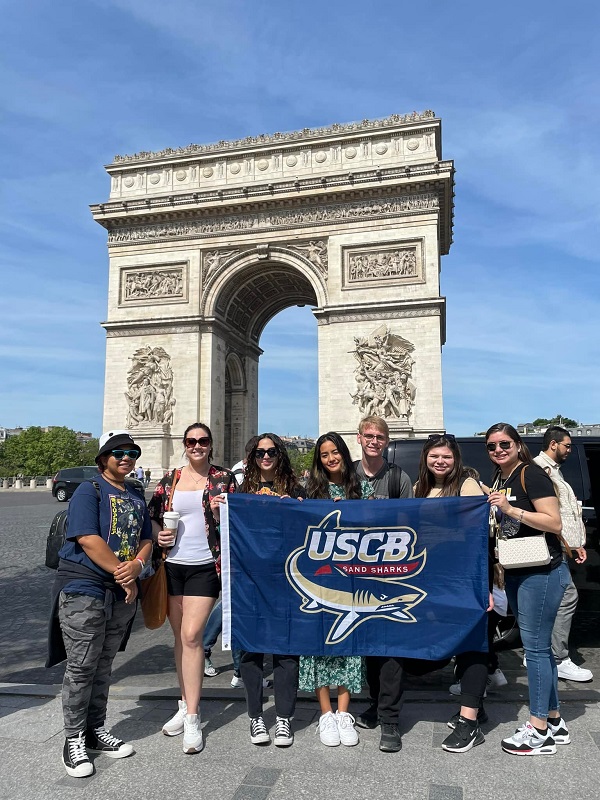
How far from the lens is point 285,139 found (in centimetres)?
2520

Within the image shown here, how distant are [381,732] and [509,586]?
114 cm

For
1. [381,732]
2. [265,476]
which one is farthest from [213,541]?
[381,732]

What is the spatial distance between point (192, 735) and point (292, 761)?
1.92 feet

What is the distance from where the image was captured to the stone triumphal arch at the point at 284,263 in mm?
22797

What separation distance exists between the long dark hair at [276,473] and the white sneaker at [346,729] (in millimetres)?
1363

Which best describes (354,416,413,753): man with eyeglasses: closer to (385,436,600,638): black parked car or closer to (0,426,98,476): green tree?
(385,436,600,638): black parked car

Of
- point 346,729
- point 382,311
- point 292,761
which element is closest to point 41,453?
point 382,311

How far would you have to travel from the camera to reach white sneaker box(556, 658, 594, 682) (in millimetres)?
4711

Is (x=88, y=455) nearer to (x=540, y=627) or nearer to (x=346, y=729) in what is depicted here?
(x=346, y=729)

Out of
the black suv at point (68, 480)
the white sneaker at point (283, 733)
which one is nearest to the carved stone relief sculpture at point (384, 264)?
the black suv at point (68, 480)

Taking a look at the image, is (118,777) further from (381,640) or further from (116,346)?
(116,346)

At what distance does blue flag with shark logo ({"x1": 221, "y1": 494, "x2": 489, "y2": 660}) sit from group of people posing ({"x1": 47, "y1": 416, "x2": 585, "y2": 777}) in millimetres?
117

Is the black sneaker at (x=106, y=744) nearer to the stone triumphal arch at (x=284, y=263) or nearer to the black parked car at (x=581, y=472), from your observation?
the black parked car at (x=581, y=472)

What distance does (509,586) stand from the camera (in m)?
3.68
